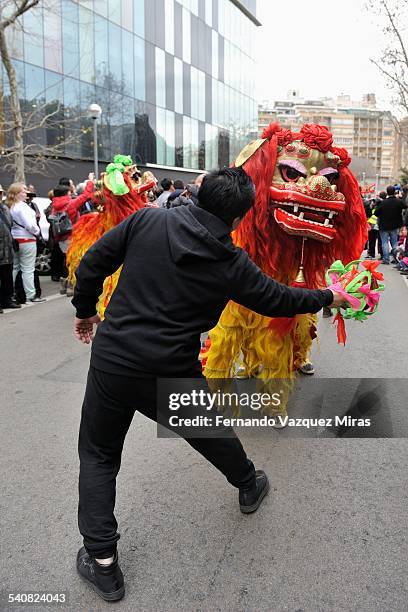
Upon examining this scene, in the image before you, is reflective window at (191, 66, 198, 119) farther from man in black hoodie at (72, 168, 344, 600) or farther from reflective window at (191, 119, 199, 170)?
man in black hoodie at (72, 168, 344, 600)

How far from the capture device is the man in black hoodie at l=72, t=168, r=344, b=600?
76.0 inches

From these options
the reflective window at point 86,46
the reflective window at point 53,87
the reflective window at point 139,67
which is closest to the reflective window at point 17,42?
the reflective window at point 53,87

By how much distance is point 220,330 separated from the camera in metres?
3.25

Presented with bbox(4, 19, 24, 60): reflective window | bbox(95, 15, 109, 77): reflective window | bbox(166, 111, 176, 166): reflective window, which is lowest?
bbox(166, 111, 176, 166): reflective window

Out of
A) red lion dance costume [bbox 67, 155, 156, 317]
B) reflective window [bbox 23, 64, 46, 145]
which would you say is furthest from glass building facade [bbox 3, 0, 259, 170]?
red lion dance costume [bbox 67, 155, 156, 317]

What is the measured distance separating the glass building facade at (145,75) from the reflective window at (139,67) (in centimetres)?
4

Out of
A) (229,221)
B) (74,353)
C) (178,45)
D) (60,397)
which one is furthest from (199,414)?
(178,45)

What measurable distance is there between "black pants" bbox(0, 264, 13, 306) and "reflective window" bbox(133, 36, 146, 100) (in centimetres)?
1772

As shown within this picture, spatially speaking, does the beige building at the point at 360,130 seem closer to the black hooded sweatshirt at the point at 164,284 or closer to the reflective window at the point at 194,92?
the reflective window at the point at 194,92

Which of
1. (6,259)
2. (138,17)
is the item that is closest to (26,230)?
(6,259)

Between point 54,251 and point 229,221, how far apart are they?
7.98m

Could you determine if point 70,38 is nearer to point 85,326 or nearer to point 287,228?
point 287,228

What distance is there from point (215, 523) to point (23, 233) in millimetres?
5904

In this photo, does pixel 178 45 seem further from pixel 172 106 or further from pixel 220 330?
pixel 220 330
